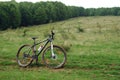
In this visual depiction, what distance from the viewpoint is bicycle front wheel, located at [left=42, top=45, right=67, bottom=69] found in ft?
40.1

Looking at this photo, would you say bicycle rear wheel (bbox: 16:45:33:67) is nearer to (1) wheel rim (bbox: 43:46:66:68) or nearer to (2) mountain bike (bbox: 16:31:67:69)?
(2) mountain bike (bbox: 16:31:67:69)

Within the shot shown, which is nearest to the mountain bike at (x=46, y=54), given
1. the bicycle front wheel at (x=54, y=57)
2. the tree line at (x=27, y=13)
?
the bicycle front wheel at (x=54, y=57)

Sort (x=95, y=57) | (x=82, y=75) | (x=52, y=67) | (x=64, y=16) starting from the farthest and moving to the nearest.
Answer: (x=64, y=16), (x=95, y=57), (x=52, y=67), (x=82, y=75)

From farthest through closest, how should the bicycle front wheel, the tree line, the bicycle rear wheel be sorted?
the tree line < the bicycle rear wheel < the bicycle front wheel

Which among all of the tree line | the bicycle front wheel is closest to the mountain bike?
the bicycle front wheel

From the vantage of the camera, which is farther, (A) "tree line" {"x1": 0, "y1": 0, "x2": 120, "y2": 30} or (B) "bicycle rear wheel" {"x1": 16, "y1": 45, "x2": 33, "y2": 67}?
(A) "tree line" {"x1": 0, "y1": 0, "x2": 120, "y2": 30}

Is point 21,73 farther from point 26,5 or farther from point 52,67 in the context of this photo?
point 26,5

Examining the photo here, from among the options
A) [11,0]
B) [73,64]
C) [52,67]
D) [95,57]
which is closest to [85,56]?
[95,57]

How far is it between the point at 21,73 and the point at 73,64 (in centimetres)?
271

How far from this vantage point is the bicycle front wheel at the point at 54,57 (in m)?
12.2

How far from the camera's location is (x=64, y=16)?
319 feet

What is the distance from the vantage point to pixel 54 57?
40.6 feet

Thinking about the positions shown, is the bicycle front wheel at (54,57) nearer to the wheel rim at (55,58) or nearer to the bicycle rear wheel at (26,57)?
the wheel rim at (55,58)

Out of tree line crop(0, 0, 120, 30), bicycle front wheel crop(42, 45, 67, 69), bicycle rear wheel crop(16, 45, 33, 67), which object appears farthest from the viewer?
tree line crop(0, 0, 120, 30)
